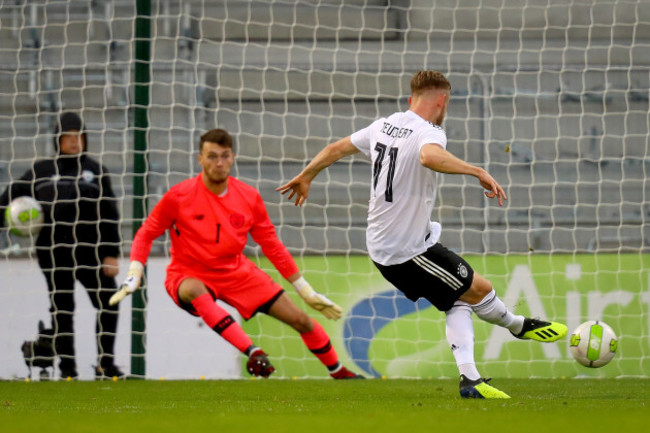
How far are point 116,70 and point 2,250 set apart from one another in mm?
1901

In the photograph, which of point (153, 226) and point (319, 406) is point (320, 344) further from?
point (319, 406)

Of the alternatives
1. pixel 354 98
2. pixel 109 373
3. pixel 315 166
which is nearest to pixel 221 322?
pixel 315 166

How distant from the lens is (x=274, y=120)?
8.94m

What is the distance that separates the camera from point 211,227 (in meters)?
6.66

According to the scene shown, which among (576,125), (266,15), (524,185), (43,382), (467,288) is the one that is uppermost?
(266,15)

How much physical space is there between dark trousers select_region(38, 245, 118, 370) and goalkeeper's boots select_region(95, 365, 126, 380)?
0.03 metres

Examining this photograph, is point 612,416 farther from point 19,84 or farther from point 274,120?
point 19,84

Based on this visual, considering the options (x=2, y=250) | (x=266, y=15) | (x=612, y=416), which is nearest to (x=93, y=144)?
(x=2, y=250)

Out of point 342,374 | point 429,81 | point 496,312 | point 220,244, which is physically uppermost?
point 429,81

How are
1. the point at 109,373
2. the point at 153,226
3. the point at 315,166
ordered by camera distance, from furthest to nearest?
the point at 109,373 → the point at 153,226 → the point at 315,166

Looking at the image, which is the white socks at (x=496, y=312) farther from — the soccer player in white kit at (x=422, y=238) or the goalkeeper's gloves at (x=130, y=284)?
the goalkeeper's gloves at (x=130, y=284)

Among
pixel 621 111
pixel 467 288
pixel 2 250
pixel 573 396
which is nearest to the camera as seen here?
pixel 467 288

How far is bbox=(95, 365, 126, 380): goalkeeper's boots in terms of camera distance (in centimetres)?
754

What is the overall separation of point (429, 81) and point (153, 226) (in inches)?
90.1
